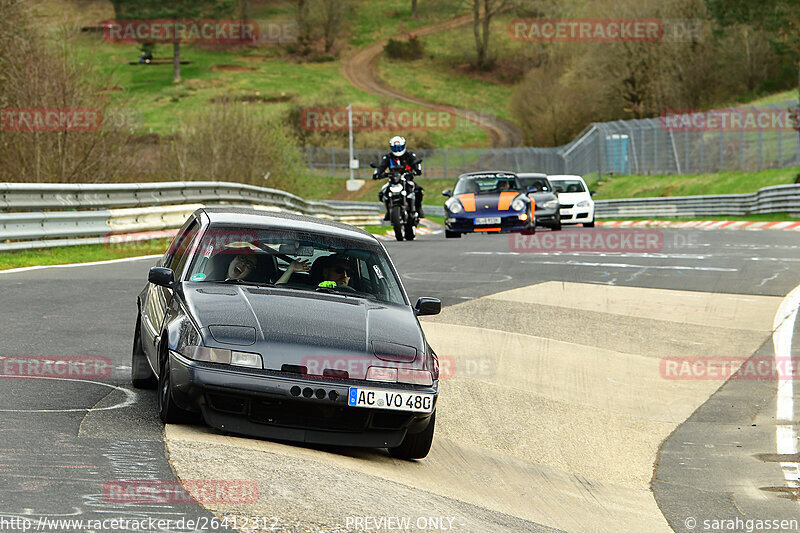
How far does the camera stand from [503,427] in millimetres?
8430

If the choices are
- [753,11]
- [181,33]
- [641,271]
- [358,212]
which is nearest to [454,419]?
[641,271]

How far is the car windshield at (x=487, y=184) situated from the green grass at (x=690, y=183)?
19986 millimetres

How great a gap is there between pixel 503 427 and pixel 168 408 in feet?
9.84

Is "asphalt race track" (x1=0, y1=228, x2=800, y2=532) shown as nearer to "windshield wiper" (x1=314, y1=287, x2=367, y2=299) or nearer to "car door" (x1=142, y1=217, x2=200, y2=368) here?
"car door" (x1=142, y1=217, x2=200, y2=368)

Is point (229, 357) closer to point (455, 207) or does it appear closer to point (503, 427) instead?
point (503, 427)

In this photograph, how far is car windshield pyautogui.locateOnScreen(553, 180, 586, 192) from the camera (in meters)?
33.4

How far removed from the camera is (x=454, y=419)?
8.38 m

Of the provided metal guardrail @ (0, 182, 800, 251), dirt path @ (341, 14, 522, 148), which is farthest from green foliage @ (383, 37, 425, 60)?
metal guardrail @ (0, 182, 800, 251)

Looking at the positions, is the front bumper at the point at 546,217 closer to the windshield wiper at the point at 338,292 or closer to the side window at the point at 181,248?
the side window at the point at 181,248

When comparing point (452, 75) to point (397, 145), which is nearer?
point (397, 145)

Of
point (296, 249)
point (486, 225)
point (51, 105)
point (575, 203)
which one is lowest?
point (575, 203)

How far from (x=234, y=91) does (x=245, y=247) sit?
105097 millimetres

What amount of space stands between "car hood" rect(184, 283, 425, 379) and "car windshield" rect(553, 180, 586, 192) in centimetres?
2687

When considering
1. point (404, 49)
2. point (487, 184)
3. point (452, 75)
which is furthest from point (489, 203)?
point (404, 49)
